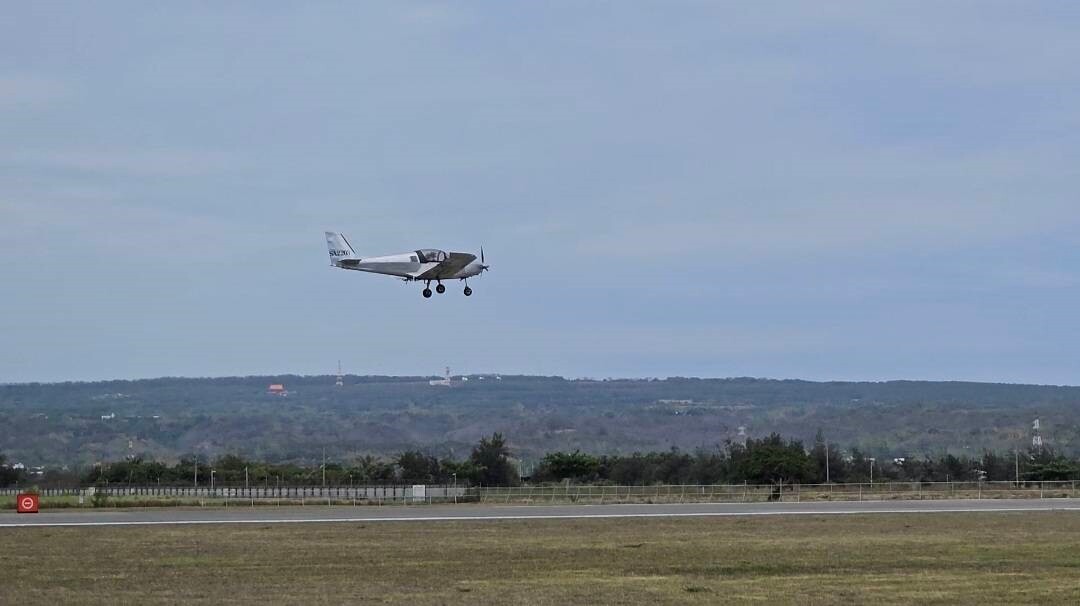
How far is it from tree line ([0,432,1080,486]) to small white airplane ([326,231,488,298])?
130ft

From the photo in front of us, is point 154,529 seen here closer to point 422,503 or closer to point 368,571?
point 368,571

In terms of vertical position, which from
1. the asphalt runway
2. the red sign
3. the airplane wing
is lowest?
the asphalt runway

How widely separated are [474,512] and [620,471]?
5805cm

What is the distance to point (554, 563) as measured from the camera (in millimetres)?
41656

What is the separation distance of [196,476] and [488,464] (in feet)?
75.5

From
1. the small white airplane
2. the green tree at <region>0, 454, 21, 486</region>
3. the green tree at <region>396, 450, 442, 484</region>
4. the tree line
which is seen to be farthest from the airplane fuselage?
the green tree at <region>0, 454, 21, 486</region>

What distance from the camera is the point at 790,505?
72125 millimetres

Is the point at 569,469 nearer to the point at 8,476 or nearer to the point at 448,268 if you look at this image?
the point at 8,476

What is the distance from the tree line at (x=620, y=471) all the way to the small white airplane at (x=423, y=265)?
39599mm

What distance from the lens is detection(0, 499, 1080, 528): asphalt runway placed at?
60.5 metres

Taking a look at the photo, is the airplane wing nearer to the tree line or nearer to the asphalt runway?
the asphalt runway

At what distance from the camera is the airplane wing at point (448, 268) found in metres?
67.4

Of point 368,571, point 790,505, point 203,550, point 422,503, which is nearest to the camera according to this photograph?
point 368,571

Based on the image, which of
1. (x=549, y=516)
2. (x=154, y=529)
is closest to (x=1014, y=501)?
(x=549, y=516)
